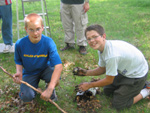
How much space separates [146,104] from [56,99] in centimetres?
148

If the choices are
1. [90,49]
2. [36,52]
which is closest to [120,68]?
[36,52]

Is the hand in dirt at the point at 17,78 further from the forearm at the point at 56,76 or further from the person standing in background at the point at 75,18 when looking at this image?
the person standing in background at the point at 75,18

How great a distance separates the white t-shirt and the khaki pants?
1760mm

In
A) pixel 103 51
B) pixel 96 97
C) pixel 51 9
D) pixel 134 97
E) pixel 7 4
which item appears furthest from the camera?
pixel 51 9

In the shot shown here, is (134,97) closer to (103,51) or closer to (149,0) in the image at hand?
(103,51)

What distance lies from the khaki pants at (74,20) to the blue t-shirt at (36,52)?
1.74 metres

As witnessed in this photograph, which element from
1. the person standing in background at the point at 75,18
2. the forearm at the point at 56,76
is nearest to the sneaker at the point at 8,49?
the person standing in background at the point at 75,18

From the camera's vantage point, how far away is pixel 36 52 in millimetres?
2438

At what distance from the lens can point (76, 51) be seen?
4.34 meters

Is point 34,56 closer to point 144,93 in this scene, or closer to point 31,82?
point 31,82

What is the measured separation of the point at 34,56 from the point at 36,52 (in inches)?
2.7

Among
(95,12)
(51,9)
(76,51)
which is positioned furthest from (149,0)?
(76,51)

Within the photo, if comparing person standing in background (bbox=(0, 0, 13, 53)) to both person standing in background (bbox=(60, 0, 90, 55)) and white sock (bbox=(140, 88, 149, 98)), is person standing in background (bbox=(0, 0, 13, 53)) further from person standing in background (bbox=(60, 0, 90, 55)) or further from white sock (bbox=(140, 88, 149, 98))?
white sock (bbox=(140, 88, 149, 98))

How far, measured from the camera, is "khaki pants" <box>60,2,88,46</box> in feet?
13.0
